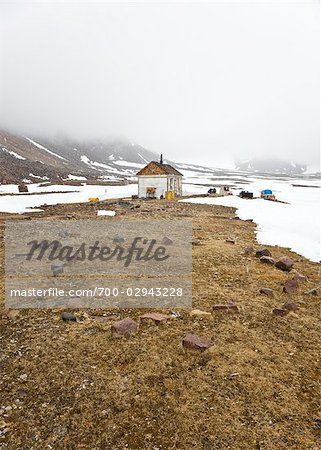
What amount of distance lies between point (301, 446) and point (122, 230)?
12.7 m

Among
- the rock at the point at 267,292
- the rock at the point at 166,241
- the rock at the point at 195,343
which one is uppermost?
the rock at the point at 166,241

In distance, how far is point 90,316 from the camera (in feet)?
24.1

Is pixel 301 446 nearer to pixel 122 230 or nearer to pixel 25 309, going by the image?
pixel 25 309

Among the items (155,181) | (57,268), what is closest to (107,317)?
(57,268)

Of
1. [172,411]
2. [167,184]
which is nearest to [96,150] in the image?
[167,184]

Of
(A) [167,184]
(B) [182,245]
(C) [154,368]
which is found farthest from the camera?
(A) [167,184]

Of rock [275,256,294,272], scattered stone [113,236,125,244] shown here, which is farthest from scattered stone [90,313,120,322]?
scattered stone [113,236,125,244]

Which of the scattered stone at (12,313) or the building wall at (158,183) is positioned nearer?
the scattered stone at (12,313)

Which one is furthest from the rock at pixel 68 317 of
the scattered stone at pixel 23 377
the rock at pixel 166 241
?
the rock at pixel 166 241

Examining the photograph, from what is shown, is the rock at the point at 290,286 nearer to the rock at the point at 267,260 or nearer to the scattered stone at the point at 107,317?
the rock at the point at 267,260

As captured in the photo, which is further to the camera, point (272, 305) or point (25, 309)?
point (272, 305)

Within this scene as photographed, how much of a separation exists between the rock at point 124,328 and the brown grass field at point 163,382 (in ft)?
0.49

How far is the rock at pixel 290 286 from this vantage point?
901 centimetres

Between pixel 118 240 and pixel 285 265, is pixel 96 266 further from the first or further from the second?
pixel 285 265
